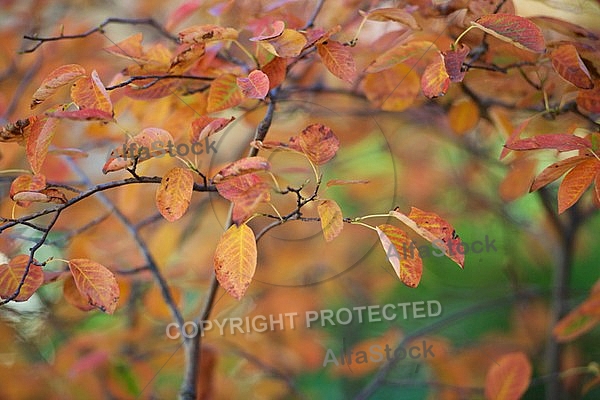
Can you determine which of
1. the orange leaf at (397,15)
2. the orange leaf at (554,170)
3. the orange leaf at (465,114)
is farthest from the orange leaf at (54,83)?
the orange leaf at (465,114)

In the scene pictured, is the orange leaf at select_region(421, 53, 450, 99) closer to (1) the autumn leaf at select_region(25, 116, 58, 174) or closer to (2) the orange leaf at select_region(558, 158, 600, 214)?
(2) the orange leaf at select_region(558, 158, 600, 214)

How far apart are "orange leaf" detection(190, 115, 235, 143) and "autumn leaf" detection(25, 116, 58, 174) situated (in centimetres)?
11

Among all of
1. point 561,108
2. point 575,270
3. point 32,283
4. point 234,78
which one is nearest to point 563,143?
point 561,108

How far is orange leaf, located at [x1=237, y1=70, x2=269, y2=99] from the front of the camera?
0.48 meters

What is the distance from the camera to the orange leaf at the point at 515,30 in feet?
1.58

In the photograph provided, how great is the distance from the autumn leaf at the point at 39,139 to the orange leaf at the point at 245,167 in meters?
0.13

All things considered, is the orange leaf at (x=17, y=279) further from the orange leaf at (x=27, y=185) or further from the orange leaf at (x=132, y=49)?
the orange leaf at (x=132, y=49)

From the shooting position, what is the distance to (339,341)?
3.52 feet

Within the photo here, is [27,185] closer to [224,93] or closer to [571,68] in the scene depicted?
[224,93]

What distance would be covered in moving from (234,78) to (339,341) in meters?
0.63

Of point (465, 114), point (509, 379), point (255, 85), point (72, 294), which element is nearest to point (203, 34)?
point (255, 85)

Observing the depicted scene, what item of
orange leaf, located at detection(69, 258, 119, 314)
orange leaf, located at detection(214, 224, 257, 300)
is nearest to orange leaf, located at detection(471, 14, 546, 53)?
orange leaf, located at detection(214, 224, 257, 300)

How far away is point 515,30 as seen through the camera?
489 mm

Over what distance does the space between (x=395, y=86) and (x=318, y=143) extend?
0.69 ft
